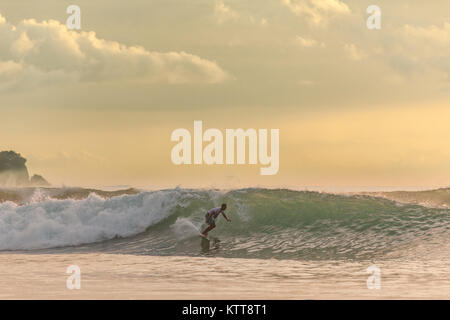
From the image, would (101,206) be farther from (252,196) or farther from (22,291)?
(22,291)

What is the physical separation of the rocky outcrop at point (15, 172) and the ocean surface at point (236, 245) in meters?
106

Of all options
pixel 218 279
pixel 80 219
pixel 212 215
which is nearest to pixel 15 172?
pixel 80 219

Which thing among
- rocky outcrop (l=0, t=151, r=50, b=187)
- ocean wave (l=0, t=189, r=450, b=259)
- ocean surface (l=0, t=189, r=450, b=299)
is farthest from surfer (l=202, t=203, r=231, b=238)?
rocky outcrop (l=0, t=151, r=50, b=187)

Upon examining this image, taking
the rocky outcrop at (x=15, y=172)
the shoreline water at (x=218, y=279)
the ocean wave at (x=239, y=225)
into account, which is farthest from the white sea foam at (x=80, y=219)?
the rocky outcrop at (x=15, y=172)

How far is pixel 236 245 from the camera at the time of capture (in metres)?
22.3

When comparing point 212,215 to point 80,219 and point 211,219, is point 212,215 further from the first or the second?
Result: point 80,219

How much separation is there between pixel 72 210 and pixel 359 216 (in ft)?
44.8

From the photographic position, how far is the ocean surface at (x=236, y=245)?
43.4ft

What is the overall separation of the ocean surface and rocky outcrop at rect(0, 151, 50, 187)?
10613 centimetres

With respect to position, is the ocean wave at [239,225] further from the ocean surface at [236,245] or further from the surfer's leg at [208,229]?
the surfer's leg at [208,229]

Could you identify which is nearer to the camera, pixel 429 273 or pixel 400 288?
pixel 400 288

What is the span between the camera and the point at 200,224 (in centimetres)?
2561

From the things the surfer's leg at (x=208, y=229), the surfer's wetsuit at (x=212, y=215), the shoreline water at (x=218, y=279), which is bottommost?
the shoreline water at (x=218, y=279)
